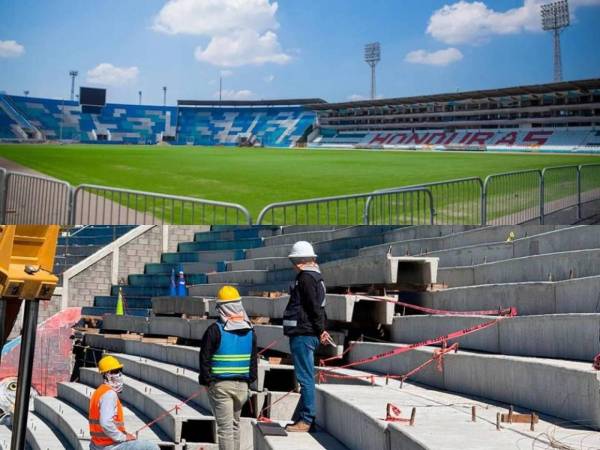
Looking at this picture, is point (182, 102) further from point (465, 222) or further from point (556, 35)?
point (556, 35)

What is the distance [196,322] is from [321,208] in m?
3.10

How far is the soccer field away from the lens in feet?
30.5

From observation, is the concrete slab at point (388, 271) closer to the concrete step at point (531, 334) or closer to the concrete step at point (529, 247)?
the concrete step at point (531, 334)

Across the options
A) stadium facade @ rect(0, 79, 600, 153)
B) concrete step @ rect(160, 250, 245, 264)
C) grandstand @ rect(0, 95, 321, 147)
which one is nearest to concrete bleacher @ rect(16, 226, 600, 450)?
concrete step @ rect(160, 250, 245, 264)

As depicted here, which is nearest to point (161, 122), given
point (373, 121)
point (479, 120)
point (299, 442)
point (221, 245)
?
point (373, 121)

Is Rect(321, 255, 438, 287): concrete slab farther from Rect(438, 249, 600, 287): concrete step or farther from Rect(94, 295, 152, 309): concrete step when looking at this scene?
Rect(94, 295, 152, 309): concrete step

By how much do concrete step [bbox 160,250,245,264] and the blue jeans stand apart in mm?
8290

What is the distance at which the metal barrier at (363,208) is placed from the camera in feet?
31.1

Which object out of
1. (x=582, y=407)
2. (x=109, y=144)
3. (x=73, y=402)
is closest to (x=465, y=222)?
(x=109, y=144)

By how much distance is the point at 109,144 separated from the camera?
9859 millimetres

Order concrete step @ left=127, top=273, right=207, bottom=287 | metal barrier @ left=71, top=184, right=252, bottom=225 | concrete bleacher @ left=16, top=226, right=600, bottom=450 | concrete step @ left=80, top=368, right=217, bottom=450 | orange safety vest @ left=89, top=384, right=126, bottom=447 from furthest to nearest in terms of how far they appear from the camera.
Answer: concrete step @ left=127, top=273, right=207, bottom=287 < metal barrier @ left=71, top=184, right=252, bottom=225 < concrete step @ left=80, top=368, right=217, bottom=450 < orange safety vest @ left=89, top=384, right=126, bottom=447 < concrete bleacher @ left=16, top=226, right=600, bottom=450

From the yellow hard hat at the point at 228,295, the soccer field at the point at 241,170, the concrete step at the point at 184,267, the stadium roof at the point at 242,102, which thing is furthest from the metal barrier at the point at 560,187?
the concrete step at the point at 184,267

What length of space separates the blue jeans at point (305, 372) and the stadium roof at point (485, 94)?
133 inches

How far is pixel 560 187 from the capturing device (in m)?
8.37
